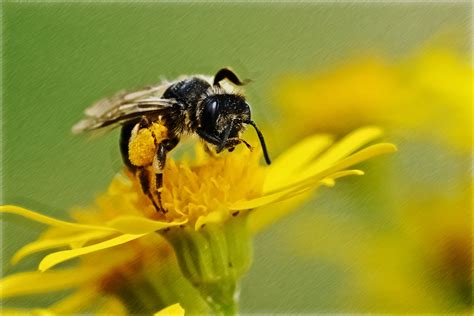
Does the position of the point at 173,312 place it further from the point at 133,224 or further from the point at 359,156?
the point at 359,156

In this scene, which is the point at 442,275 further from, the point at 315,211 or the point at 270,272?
the point at 315,211

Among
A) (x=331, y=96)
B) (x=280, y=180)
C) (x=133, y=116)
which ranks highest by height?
(x=331, y=96)

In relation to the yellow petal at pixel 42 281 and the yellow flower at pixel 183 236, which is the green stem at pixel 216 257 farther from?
the yellow petal at pixel 42 281

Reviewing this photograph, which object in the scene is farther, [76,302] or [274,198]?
[76,302]

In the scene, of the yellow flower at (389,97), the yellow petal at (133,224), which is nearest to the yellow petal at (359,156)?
the yellow petal at (133,224)

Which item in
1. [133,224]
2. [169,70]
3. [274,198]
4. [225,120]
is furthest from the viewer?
[169,70]

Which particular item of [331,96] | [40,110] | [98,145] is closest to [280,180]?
[98,145]

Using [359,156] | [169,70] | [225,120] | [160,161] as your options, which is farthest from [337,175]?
[169,70]
